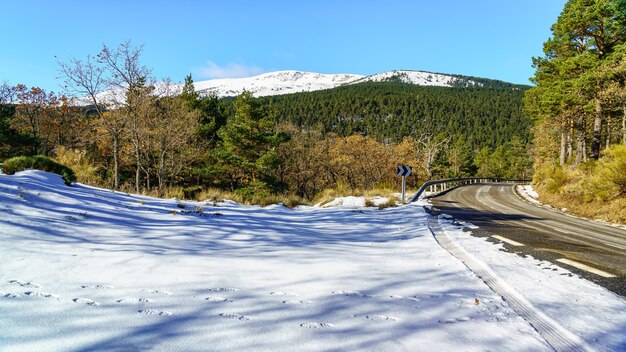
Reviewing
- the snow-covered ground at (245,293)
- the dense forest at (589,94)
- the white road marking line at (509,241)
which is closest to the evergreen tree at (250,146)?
the dense forest at (589,94)

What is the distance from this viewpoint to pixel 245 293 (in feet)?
8.96

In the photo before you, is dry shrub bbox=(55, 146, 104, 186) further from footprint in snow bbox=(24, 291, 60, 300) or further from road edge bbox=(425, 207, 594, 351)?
road edge bbox=(425, 207, 594, 351)

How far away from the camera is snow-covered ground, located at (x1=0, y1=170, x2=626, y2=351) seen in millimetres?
1982

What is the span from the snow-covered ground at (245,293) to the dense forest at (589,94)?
11.1 metres

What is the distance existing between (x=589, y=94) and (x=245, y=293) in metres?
29.0

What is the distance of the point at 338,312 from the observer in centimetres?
251

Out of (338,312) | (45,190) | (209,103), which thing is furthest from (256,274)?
(209,103)

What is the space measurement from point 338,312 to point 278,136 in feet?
→ 101

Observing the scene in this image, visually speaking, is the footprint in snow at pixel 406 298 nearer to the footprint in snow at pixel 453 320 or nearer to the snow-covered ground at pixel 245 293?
the snow-covered ground at pixel 245 293

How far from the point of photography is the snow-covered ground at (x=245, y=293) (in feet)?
6.50

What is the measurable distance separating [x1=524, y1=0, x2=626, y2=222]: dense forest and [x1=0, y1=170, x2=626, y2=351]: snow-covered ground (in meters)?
11.1

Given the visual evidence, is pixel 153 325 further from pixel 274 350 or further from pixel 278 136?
pixel 278 136

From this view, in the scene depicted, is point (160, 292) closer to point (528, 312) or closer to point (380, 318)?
point (380, 318)

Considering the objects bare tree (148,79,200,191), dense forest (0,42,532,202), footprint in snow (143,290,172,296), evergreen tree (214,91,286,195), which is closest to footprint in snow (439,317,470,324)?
footprint in snow (143,290,172,296)
